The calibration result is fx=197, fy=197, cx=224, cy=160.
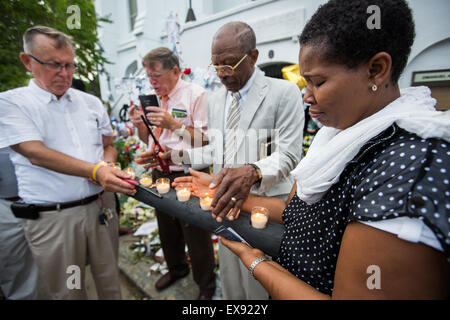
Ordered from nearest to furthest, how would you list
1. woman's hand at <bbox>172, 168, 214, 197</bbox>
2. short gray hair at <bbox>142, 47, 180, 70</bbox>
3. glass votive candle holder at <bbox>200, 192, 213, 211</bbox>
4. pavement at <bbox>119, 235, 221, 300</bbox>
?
glass votive candle holder at <bbox>200, 192, 213, 211</bbox>
woman's hand at <bbox>172, 168, 214, 197</bbox>
short gray hair at <bbox>142, 47, 180, 70</bbox>
pavement at <bbox>119, 235, 221, 300</bbox>

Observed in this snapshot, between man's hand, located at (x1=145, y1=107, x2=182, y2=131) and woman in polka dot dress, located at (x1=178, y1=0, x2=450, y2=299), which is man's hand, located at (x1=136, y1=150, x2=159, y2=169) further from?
woman in polka dot dress, located at (x1=178, y1=0, x2=450, y2=299)

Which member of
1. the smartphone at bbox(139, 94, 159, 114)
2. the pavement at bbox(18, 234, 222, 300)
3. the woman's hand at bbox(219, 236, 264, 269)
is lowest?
the pavement at bbox(18, 234, 222, 300)

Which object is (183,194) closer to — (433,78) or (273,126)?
(273,126)

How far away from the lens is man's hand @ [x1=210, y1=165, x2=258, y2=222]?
5.07ft

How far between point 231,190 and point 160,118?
150cm

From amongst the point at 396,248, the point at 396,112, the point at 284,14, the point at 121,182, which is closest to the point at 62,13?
the point at 121,182

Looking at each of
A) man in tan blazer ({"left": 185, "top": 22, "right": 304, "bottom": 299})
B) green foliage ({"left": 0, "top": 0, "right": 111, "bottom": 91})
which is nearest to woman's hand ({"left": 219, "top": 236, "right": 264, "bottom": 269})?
man in tan blazer ({"left": 185, "top": 22, "right": 304, "bottom": 299})

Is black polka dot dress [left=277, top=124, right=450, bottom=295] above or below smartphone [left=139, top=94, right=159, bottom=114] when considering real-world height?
below

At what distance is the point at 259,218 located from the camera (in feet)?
4.86

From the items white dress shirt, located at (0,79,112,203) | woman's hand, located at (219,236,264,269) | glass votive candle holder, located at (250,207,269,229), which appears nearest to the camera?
woman's hand, located at (219,236,264,269)

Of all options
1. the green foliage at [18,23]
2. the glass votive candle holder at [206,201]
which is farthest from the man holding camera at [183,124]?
the green foliage at [18,23]

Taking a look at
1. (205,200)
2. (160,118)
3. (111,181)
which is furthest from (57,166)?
(205,200)

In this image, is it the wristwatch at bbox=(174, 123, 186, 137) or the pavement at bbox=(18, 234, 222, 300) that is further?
the pavement at bbox=(18, 234, 222, 300)

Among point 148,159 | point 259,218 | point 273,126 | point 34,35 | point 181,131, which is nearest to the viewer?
point 259,218
